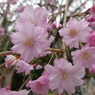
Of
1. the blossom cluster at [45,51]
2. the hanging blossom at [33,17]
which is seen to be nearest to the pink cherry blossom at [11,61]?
the blossom cluster at [45,51]

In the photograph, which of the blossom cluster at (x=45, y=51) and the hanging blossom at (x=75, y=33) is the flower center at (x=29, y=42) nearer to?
the blossom cluster at (x=45, y=51)

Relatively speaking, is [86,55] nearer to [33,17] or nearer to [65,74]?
[65,74]

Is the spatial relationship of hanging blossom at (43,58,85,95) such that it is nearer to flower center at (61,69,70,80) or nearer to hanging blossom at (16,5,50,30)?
flower center at (61,69,70,80)

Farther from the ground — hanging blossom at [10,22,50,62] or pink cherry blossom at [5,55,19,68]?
hanging blossom at [10,22,50,62]

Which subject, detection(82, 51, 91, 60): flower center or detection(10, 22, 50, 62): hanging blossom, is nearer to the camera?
detection(10, 22, 50, 62): hanging blossom

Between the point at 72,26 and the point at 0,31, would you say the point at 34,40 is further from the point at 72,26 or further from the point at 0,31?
the point at 0,31

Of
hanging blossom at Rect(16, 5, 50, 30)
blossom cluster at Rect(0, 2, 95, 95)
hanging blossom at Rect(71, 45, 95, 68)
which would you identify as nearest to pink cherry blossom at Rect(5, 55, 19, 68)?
blossom cluster at Rect(0, 2, 95, 95)

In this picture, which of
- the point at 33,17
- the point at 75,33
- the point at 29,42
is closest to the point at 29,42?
the point at 29,42

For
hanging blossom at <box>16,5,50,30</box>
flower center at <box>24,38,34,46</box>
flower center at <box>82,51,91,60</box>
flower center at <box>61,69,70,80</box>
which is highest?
hanging blossom at <box>16,5,50,30</box>
